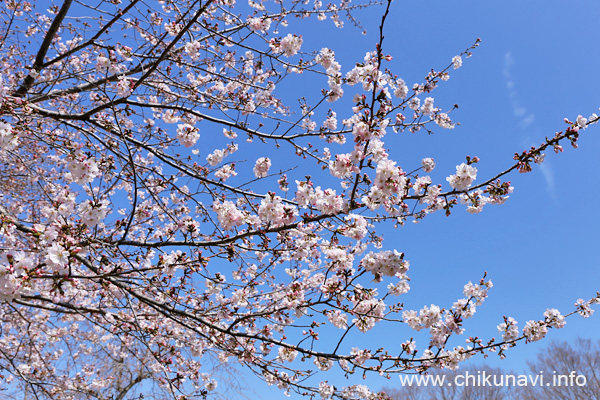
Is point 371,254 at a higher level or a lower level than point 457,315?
higher

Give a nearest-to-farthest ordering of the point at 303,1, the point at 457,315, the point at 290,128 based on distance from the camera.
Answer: the point at 457,315 < the point at 290,128 < the point at 303,1

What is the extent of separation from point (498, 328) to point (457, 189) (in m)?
1.75

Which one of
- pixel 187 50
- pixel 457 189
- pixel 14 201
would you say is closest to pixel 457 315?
pixel 457 189

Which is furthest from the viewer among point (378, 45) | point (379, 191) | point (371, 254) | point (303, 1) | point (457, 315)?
point (303, 1)

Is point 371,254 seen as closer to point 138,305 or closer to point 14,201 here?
point 138,305

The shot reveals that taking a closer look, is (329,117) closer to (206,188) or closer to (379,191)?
(206,188)

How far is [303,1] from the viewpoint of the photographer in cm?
483

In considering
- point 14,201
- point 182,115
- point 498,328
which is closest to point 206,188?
point 182,115

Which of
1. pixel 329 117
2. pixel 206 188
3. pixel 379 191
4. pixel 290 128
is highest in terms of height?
pixel 329 117

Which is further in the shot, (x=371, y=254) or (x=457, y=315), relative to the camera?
(x=457, y=315)

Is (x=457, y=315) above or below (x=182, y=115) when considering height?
below

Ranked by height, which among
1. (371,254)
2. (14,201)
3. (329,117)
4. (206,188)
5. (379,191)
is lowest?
(371,254)

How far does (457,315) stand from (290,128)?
8.21 feet

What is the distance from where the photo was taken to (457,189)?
2336mm
